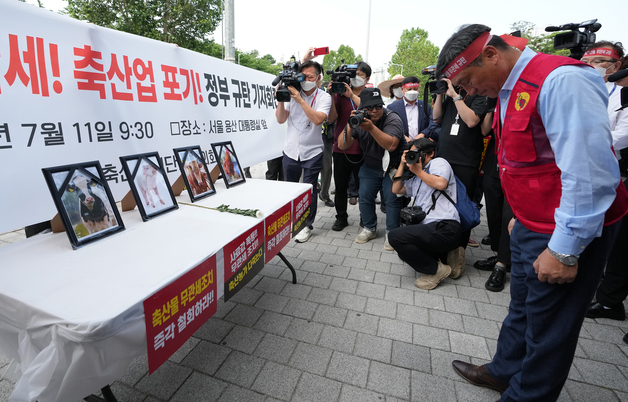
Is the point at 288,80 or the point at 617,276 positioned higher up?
the point at 288,80

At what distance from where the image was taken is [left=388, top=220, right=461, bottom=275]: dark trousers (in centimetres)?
274

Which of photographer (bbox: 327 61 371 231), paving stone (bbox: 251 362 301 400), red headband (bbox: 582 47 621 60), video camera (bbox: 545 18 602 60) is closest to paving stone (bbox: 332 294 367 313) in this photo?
paving stone (bbox: 251 362 301 400)

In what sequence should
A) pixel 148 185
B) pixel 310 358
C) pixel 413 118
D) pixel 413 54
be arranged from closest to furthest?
pixel 148 185, pixel 310 358, pixel 413 118, pixel 413 54

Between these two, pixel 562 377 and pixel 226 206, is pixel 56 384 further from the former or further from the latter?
pixel 562 377

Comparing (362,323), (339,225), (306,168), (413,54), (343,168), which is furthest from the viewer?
(413,54)

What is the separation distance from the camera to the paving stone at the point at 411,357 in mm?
1927

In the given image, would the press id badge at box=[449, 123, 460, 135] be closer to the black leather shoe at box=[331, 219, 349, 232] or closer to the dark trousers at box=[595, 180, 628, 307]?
the dark trousers at box=[595, 180, 628, 307]

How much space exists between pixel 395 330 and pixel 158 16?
15.4 meters

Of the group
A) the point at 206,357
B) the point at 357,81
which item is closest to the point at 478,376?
the point at 206,357

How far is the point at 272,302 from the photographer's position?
258 cm

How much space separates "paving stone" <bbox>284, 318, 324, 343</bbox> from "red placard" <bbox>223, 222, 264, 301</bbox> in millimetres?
556

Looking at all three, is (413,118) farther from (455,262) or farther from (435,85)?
(455,262)

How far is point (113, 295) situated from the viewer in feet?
3.68

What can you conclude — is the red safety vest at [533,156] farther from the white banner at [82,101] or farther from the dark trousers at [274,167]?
the dark trousers at [274,167]
